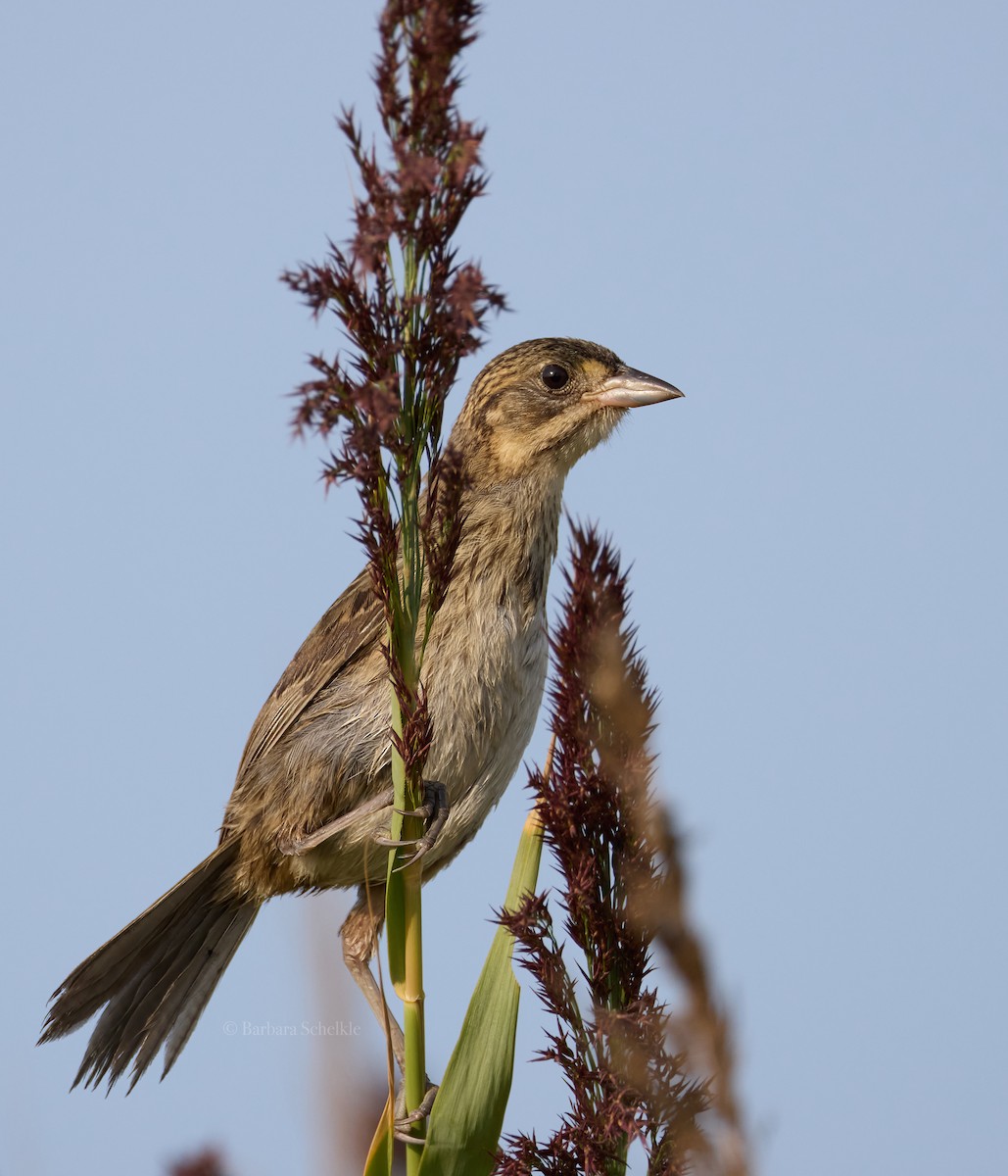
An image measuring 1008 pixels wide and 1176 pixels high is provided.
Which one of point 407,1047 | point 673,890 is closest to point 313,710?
point 407,1047

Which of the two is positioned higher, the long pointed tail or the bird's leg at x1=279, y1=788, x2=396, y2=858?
the bird's leg at x1=279, y1=788, x2=396, y2=858

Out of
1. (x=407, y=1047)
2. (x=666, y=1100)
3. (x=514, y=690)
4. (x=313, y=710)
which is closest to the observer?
(x=666, y=1100)

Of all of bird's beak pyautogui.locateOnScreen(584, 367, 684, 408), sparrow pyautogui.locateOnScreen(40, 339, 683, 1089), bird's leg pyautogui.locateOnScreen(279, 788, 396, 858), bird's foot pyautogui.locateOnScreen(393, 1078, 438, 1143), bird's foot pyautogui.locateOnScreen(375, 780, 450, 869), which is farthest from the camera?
bird's beak pyautogui.locateOnScreen(584, 367, 684, 408)

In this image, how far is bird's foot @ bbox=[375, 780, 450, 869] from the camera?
1853 mm

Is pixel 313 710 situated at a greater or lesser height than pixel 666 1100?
greater

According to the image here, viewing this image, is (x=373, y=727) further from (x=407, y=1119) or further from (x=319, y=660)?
Result: (x=407, y=1119)

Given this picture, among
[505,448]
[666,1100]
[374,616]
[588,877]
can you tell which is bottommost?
[666,1100]

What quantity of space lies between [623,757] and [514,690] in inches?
84.7

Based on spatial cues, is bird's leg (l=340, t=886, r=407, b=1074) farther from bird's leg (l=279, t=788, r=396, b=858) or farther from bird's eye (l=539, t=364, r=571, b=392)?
bird's eye (l=539, t=364, r=571, b=392)

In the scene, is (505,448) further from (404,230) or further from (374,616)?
(404,230)

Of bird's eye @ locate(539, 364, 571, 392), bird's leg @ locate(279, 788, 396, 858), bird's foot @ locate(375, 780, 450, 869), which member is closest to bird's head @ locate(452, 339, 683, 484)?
bird's eye @ locate(539, 364, 571, 392)

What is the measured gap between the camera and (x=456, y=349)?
1.69 meters

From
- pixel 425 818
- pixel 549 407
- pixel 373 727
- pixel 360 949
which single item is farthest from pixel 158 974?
pixel 425 818

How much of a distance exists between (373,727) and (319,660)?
16.7 inches
